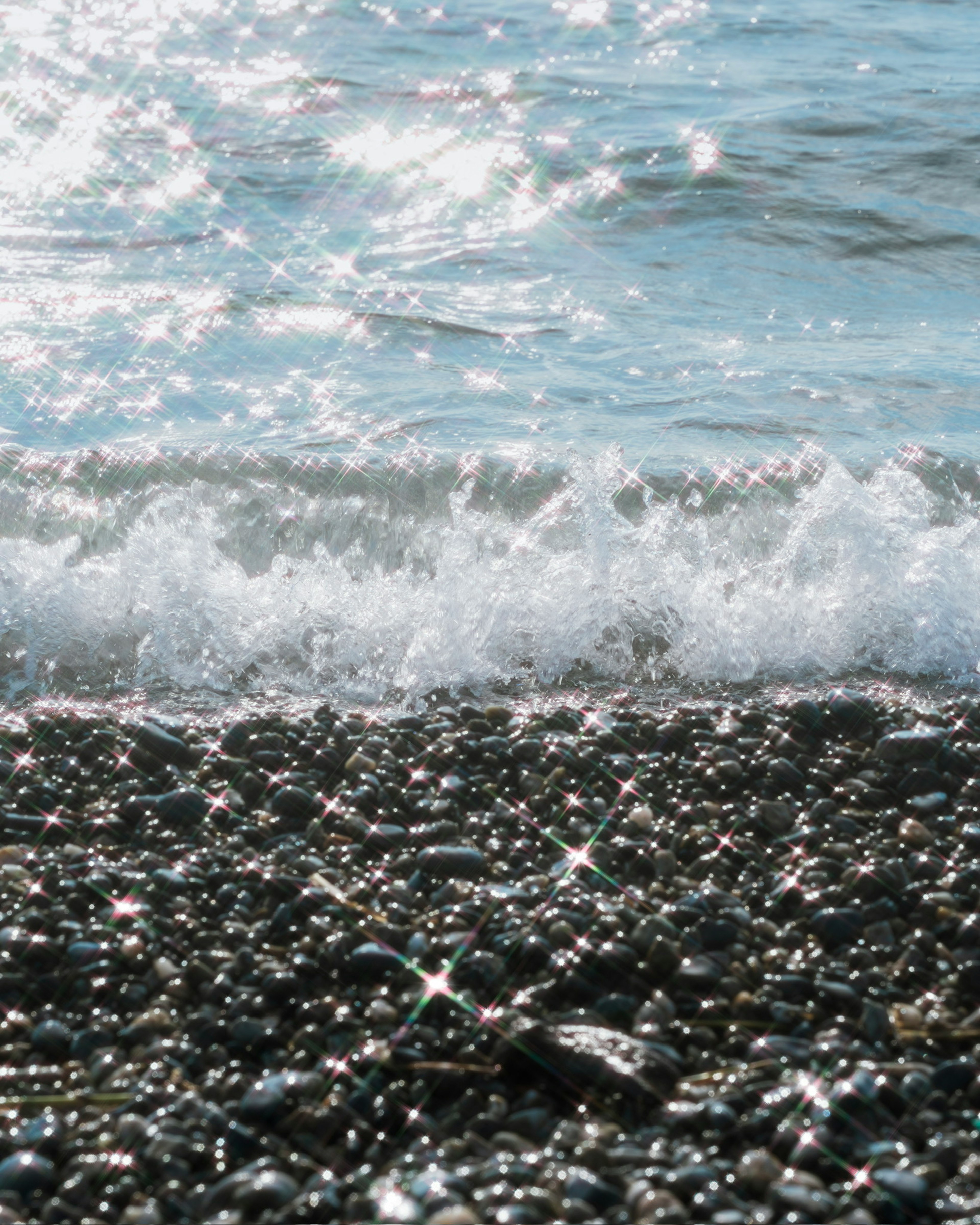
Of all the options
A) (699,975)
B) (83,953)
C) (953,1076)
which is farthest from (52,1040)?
(953,1076)

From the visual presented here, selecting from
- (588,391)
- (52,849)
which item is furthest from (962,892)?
(588,391)

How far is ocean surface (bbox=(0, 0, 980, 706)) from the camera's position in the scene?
16.7 feet

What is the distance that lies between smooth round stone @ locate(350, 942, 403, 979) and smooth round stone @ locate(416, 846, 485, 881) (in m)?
0.42

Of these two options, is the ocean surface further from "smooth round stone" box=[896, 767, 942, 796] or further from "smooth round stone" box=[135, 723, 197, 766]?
"smooth round stone" box=[896, 767, 942, 796]

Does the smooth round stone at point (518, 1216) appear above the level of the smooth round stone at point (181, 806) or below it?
below

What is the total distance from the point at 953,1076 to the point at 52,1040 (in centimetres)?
203

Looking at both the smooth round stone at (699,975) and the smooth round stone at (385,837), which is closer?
the smooth round stone at (699,975)

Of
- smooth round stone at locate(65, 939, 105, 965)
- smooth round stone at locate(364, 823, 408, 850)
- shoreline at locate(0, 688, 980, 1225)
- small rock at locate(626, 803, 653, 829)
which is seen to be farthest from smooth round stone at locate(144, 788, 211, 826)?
small rock at locate(626, 803, 653, 829)

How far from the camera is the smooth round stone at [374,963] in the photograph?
9.80 feet

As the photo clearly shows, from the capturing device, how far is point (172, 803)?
3.76 m

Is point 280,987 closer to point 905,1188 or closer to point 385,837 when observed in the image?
point 385,837

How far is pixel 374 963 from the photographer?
300 cm

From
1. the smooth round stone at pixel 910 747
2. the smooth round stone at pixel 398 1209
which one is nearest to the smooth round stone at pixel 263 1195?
the smooth round stone at pixel 398 1209

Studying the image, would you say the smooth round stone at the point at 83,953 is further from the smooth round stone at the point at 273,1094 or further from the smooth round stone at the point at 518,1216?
the smooth round stone at the point at 518,1216
